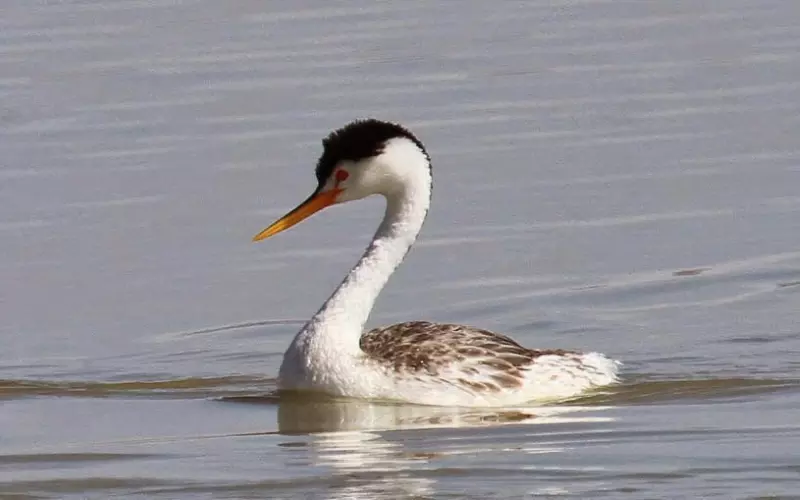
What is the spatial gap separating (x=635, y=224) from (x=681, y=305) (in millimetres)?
1314

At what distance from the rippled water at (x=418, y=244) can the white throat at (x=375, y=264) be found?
0.32m

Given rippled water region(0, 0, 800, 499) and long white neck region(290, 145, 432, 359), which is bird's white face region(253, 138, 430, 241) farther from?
rippled water region(0, 0, 800, 499)

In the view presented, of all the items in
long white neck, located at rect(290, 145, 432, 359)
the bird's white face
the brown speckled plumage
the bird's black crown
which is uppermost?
the bird's black crown

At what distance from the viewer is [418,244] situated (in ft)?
50.7

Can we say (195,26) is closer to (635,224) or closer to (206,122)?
(206,122)

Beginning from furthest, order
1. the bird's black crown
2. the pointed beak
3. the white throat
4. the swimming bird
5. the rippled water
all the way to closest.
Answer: the pointed beak, the bird's black crown, the white throat, the swimming bird, the rippled water

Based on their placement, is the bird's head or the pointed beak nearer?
the bird's head

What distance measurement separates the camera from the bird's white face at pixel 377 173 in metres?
12.6

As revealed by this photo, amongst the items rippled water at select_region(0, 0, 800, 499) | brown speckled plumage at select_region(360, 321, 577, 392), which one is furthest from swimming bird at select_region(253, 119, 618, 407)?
rippled water at select_region(0, 0, 800, 499)

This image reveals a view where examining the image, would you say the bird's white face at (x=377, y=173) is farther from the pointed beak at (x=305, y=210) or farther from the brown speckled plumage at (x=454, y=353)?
the brown speckled plumage at (x=454, y=353)

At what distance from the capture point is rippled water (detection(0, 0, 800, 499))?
34.8 ft

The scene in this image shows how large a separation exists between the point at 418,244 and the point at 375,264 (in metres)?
2.61

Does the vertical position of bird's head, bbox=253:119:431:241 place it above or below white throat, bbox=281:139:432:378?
above

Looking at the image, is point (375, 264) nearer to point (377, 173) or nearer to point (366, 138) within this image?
point (377, 173)
